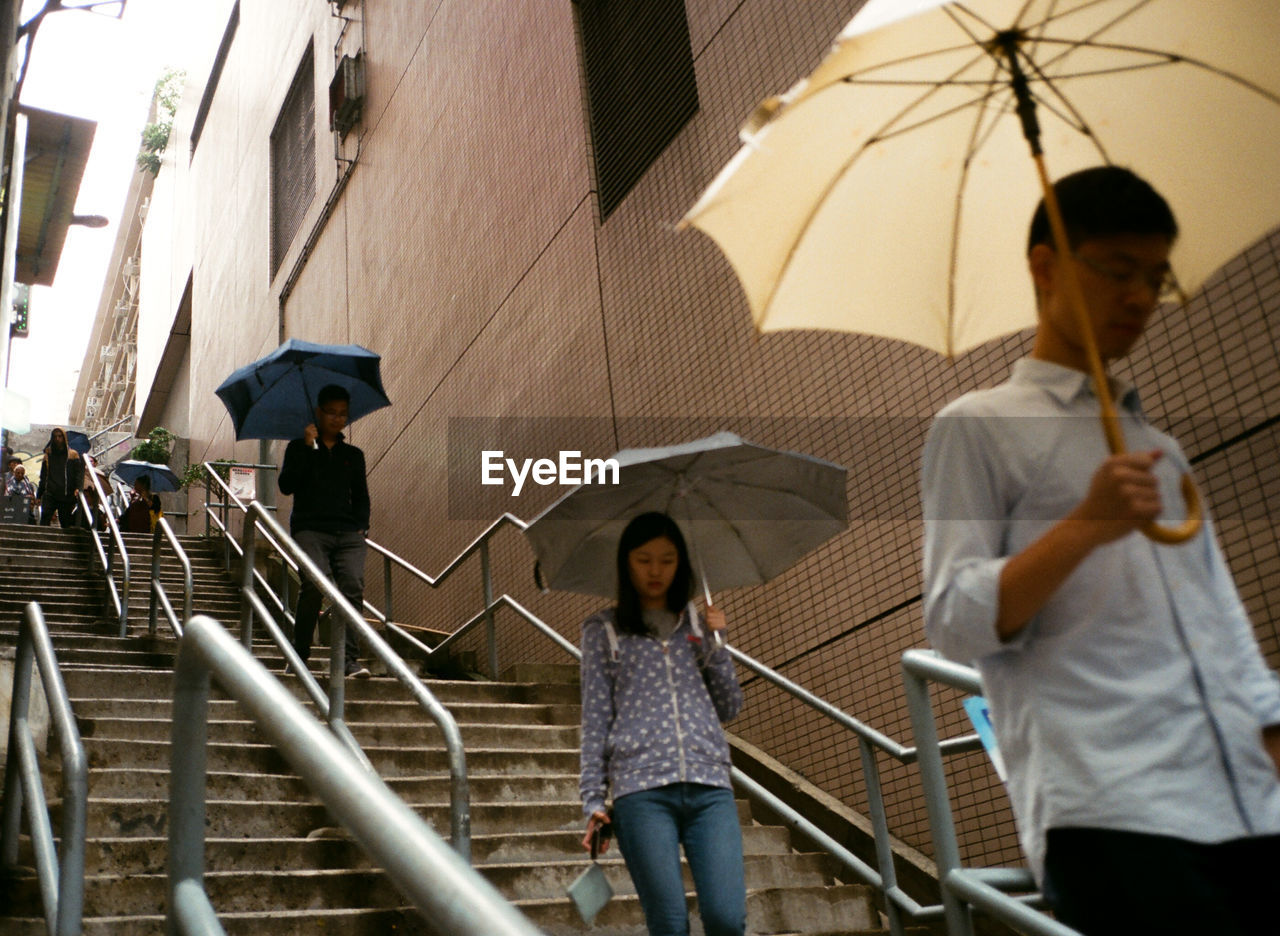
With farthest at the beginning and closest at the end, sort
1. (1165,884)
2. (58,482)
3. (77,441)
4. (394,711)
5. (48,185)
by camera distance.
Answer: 1. (77,441)
2. (58,482)
3. (48,185)
4. (394,711)
5. (1165,884)

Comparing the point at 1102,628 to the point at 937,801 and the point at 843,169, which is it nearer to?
the point at 843,169

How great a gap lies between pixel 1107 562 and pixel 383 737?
4543 mm

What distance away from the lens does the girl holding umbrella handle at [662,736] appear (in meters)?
2.57

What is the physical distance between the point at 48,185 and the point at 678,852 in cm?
926

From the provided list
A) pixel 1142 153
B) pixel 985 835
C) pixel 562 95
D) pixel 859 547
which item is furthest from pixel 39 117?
pixel 1142 153

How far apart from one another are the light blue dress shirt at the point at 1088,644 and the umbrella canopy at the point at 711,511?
204cm

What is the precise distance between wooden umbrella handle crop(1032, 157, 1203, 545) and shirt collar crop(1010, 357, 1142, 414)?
34mm

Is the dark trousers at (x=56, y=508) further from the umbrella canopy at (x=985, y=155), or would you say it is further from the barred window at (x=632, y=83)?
the umbrella canopy at (x=985, y=155)

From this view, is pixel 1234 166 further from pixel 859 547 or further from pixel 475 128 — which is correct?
pixel 475 128

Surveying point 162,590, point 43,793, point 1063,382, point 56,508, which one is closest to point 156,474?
point 56,508

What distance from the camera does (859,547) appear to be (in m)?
5.20

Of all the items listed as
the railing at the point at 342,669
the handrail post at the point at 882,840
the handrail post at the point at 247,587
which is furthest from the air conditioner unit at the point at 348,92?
the handrail post at the point at 882,840

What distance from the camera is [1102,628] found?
1232mm

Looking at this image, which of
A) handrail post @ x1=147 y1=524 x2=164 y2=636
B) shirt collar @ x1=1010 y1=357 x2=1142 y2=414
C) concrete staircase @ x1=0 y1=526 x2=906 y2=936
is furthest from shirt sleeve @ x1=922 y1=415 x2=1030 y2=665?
handrail post @ x1=147 y1=524 x2=164 y2=636
